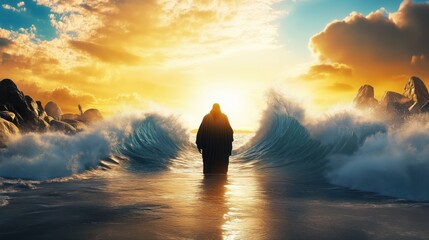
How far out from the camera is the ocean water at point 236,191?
5.29 metres

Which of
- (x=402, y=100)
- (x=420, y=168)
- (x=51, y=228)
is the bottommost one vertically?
(x=51, y=228)

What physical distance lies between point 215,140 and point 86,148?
517cm

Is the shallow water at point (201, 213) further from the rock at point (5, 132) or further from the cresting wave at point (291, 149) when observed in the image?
the rock at point (5, 132)

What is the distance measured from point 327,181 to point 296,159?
509cm

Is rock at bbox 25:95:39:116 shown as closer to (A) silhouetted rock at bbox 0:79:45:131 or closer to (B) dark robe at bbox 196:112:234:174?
(A) silhouetted rock at bbox 0:79:45:131

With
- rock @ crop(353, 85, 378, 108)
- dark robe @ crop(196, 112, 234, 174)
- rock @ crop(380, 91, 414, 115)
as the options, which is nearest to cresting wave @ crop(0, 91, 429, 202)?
dark robe @ crop(196, 112, 234, 174)

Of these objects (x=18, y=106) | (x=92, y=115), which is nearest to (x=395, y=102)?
(x=92, y=115)

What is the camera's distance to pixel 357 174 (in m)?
10.4

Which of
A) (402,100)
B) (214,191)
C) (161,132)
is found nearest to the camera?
(214,191)

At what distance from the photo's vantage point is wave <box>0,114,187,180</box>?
39.7ft

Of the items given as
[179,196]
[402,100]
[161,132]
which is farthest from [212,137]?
[402,100]

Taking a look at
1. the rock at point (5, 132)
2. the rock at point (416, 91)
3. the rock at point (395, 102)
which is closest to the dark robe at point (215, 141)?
the rock at point (5, 132)

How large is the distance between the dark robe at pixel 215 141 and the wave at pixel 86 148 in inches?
125

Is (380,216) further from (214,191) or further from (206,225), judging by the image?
(214,191)
